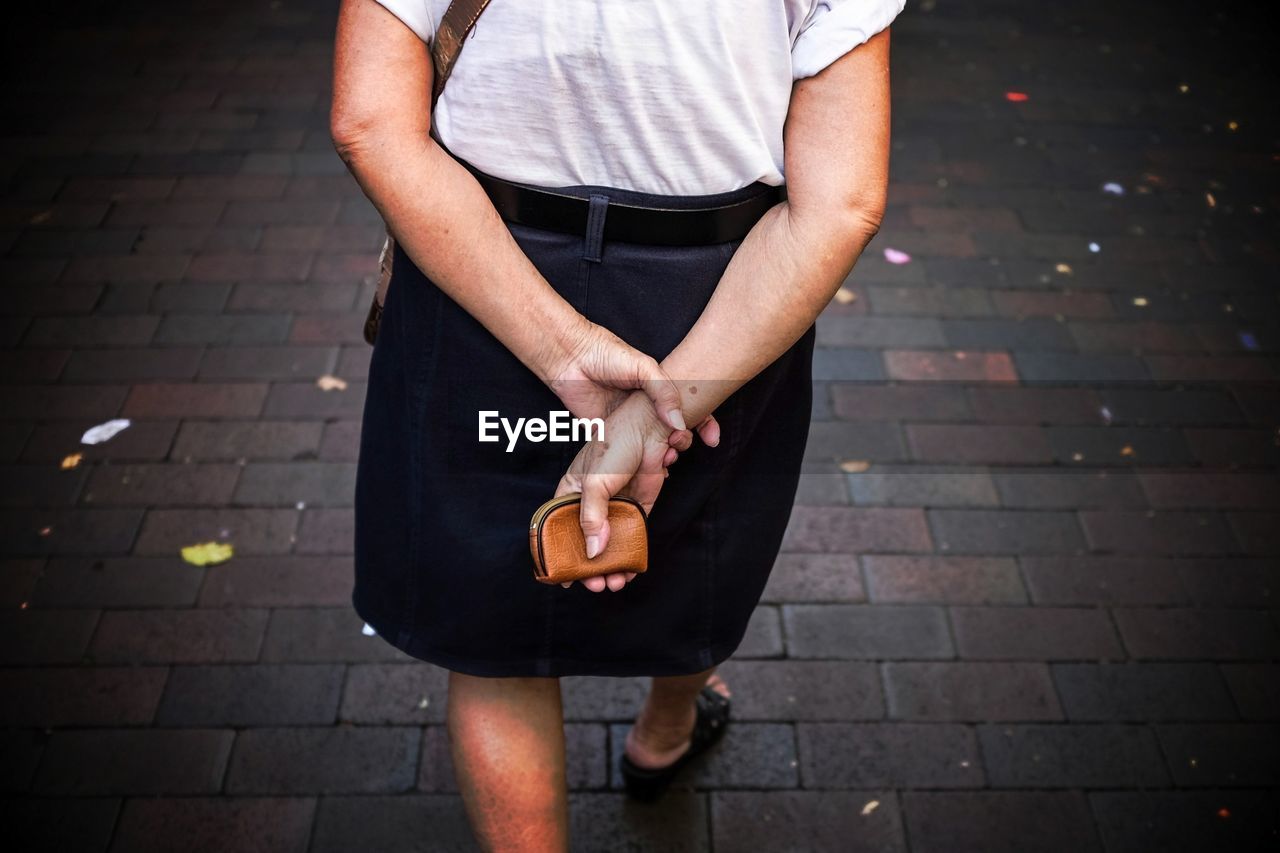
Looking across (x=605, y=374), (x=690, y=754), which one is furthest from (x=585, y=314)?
(x=690, y=754)

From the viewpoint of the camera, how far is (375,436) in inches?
66.0

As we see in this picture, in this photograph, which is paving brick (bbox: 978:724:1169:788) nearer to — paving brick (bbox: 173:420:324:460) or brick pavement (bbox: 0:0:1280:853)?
brick pavement (bbox: 0:0:1280:853)

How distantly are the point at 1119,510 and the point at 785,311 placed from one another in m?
2.18

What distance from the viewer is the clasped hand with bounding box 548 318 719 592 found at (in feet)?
4.75

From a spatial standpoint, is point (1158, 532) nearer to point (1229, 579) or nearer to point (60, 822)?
point (1229, 579)

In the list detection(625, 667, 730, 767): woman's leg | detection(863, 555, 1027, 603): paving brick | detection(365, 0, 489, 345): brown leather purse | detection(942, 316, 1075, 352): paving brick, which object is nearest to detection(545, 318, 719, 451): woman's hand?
detection(365, 0, 489, 345): brown leather purse

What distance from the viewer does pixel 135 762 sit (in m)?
2.43

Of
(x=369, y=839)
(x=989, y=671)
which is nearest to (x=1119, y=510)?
(x=989, y=671)

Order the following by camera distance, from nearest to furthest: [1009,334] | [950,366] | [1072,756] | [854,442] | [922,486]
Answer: [1072,756], [922,486], [854,442], [950,366], [1009,334]

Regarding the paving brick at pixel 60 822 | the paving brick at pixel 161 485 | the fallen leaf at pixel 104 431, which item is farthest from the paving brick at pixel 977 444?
the fallen leaf at pixel 104 431

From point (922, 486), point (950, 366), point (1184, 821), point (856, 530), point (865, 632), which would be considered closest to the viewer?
point (1184, 821)

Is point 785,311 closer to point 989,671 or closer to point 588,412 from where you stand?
point 588,412

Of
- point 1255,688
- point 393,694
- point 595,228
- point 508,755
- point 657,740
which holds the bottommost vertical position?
point 1255,688

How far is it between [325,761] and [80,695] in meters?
0.69
